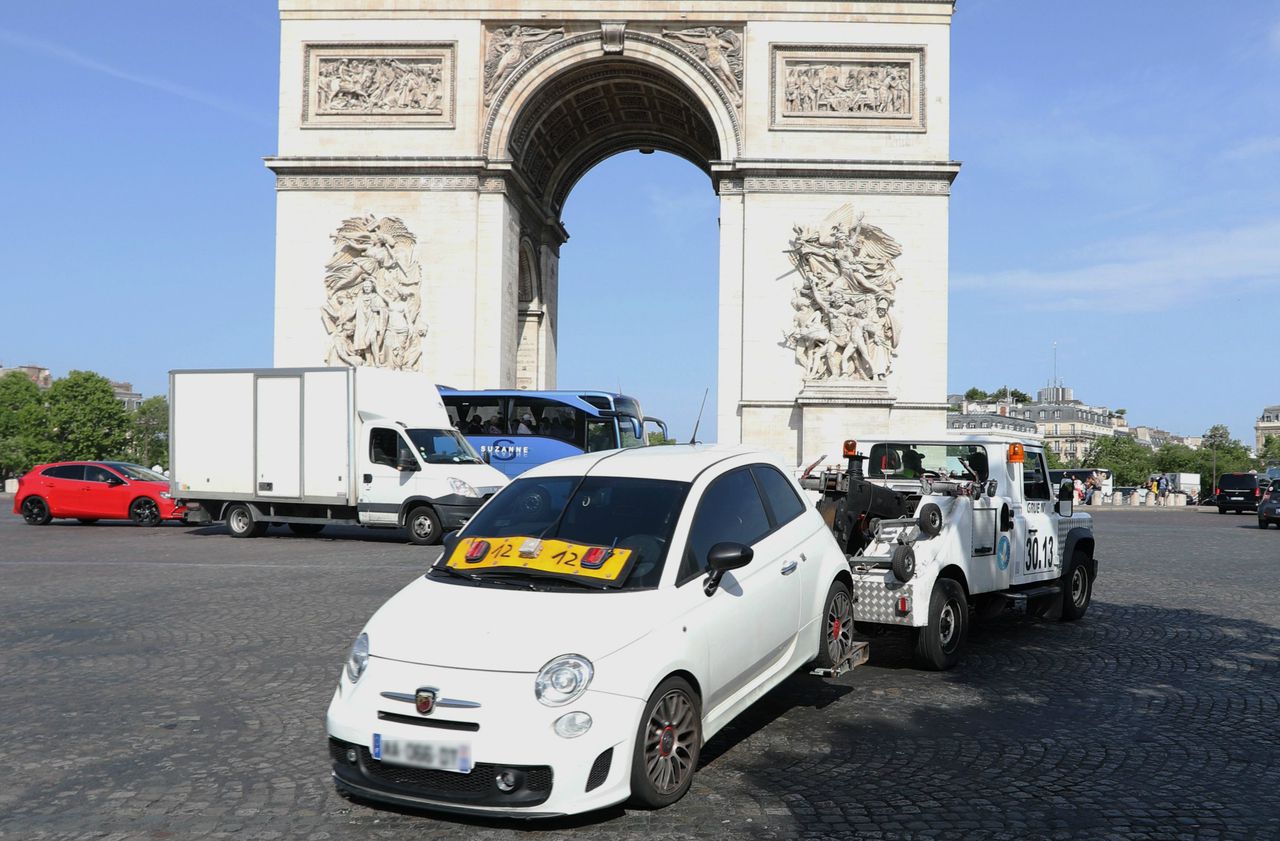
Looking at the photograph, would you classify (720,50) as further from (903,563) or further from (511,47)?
(903,563)

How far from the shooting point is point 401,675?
4324 mm

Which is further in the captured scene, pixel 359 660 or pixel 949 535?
pixel 949 535

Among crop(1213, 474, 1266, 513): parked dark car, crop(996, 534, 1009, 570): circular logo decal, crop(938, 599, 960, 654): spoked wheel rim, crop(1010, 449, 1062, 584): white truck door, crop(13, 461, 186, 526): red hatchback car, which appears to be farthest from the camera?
crop(1213, 474, 1266, 513): parked dark car

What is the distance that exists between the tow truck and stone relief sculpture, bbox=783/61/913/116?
57.8 feet

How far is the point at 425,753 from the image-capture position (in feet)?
13.6

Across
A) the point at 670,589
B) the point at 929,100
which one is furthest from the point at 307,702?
the point at 929,100

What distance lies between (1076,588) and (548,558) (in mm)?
6134

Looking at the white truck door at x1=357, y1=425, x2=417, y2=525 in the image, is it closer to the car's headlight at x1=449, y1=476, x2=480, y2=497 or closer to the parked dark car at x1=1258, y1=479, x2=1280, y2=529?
the car's headlight at x1=449, y1=476, x2=480, y2=497

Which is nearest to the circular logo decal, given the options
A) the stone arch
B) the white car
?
the white car

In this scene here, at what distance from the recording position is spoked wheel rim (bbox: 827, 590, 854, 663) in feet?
20.0

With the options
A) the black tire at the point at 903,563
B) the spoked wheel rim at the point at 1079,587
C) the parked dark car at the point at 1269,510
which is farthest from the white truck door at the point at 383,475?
the parked dark car at the point at 1269,510

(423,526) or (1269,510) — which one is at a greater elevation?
(423,526)

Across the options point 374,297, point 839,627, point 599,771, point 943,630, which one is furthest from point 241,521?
point 599,771

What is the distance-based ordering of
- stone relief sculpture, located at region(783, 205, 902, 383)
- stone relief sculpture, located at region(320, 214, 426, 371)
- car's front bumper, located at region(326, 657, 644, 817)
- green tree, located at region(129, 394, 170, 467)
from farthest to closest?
green tree, located at region(129, 394, 170, 467)
stone relief sculpture, located at region(320, 214, 426, 371)
stone relief sculpture, located at region(783, 205, 902, 383)
car's front bumper, located at region(326, 657, 644, 817)
